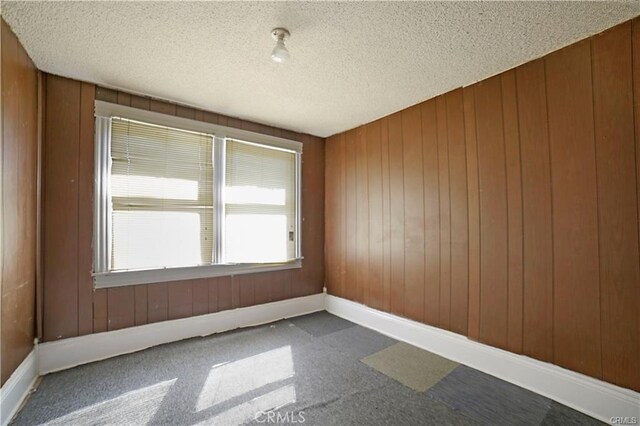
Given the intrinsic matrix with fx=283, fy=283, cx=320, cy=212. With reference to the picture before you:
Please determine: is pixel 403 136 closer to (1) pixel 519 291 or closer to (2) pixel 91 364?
(1) pixel 519 291

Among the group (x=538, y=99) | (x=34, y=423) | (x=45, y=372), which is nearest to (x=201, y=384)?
(x=34, y=423)

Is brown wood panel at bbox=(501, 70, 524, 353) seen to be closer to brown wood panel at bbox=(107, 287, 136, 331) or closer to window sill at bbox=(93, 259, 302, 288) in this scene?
window sill at bbox=(93, 259, 302, 288)

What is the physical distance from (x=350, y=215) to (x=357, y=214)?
0.40 feet

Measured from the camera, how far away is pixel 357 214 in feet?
11.2

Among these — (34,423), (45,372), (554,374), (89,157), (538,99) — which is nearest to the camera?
(34,423)

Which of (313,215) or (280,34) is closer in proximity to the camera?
(280,34)

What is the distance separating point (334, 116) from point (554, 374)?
283 centimetres

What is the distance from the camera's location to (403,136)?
2.90 m

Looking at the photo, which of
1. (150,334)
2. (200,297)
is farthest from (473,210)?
(150,334)

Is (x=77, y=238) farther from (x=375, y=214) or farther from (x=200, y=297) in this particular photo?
(x=375, y=214)

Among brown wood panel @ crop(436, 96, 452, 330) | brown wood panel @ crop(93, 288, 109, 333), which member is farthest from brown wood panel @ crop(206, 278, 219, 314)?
brown wood panel @ crop(436, 96, 452, 330)

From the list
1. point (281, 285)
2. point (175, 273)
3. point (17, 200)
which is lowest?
point (281, 285)

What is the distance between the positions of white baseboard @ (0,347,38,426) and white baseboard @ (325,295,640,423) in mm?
2817

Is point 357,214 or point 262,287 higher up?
point 357,214
